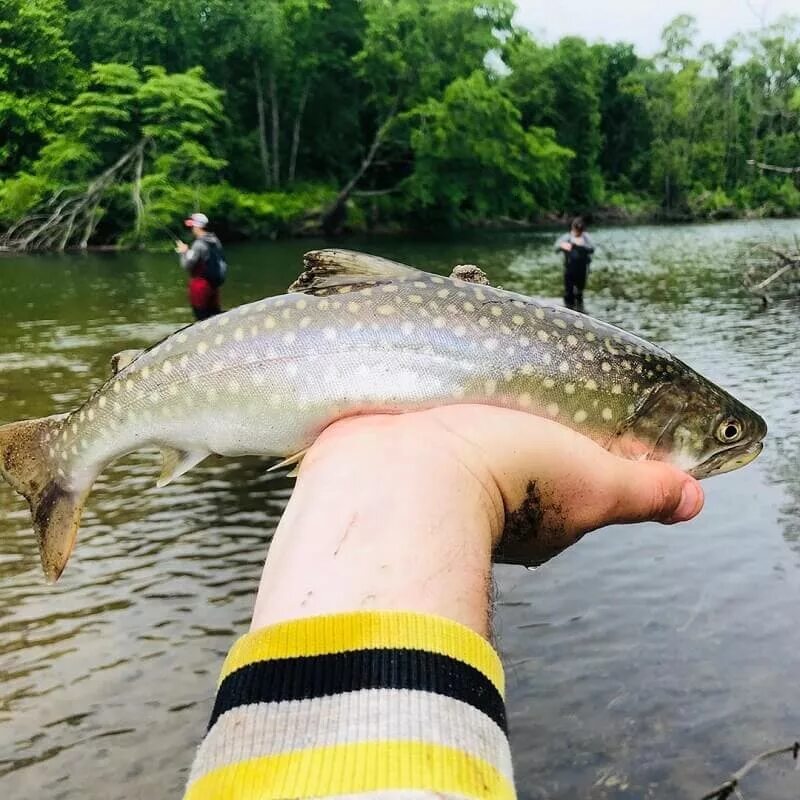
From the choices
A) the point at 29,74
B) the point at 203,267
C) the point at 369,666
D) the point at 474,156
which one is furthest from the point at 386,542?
the point at 474,156

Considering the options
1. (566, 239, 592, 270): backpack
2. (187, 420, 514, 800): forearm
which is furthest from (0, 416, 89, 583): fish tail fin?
(566, 239, 592, 270): backpack

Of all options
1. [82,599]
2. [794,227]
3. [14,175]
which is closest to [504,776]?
[82,599]

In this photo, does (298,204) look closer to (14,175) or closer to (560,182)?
(14,175)

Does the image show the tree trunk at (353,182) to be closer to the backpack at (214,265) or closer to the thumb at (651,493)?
the backpack at (214,265)

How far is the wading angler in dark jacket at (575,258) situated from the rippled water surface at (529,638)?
10.2 meters

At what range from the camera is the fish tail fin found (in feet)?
10.8

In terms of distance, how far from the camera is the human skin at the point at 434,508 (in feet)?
4.16

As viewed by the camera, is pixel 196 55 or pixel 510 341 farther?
pixel 196 55

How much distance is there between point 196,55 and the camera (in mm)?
53938

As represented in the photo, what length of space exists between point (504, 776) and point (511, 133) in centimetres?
6144

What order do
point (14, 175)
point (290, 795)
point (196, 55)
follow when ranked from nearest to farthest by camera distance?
1. point (290, 795)
2. point (14, 175)
3. point (196, 55)

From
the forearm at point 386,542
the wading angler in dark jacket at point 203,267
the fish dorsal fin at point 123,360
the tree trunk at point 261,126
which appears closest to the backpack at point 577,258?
the wading angler in dark jacket at point 203,267

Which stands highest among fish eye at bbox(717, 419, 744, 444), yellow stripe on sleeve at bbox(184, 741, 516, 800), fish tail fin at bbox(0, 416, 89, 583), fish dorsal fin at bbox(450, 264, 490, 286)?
fish dorsal fin at bbox(450, 264, 490, 286)

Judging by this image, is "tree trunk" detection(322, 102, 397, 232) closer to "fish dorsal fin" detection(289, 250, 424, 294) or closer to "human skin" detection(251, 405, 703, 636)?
"fish dorsal fin" detection(289, 250, 424, 294)
